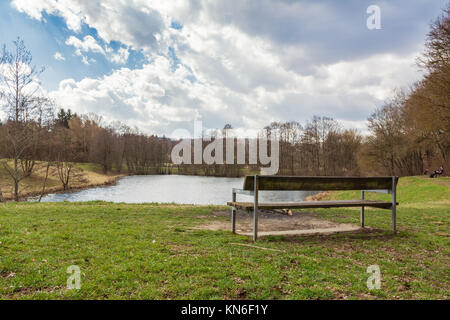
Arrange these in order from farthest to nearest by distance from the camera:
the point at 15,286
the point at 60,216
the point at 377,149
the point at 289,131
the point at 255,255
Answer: the point at 289,131 → the point at 377,149 → the point at 60,216 → the point at 255,255 → the point at 15,286

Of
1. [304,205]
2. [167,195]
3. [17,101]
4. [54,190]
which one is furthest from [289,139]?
[304,205]

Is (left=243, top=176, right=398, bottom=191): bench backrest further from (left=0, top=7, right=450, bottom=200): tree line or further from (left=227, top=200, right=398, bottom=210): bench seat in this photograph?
(left=0, top=7, right=450, bottom=200): tree line

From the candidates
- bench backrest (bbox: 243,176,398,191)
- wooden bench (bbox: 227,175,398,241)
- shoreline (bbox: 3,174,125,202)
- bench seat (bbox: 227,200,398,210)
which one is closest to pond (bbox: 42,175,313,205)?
shoreline (bbox: 3,174,125,202)

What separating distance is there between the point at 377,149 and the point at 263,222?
34.5 meters

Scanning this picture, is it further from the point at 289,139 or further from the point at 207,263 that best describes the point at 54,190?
the point at 289,139

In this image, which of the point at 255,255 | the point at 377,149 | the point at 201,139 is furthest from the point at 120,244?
the point at 201,139

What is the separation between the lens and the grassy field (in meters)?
3.26

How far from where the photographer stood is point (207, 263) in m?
4.09

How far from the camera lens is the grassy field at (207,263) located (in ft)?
10.7

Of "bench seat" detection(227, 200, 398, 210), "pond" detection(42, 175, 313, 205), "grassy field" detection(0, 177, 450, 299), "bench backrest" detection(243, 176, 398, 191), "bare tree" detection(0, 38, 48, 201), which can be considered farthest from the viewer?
"pond" detection(42, 175, 313, 205)

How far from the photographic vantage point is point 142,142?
78000 mm

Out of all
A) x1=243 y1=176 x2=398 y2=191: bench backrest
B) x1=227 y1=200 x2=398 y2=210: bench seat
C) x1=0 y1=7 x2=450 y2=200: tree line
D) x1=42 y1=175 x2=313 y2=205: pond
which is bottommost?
x1=42 y1=175 x2=313 y2=205: pond

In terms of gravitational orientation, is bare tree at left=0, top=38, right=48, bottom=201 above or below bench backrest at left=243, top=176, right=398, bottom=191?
above
